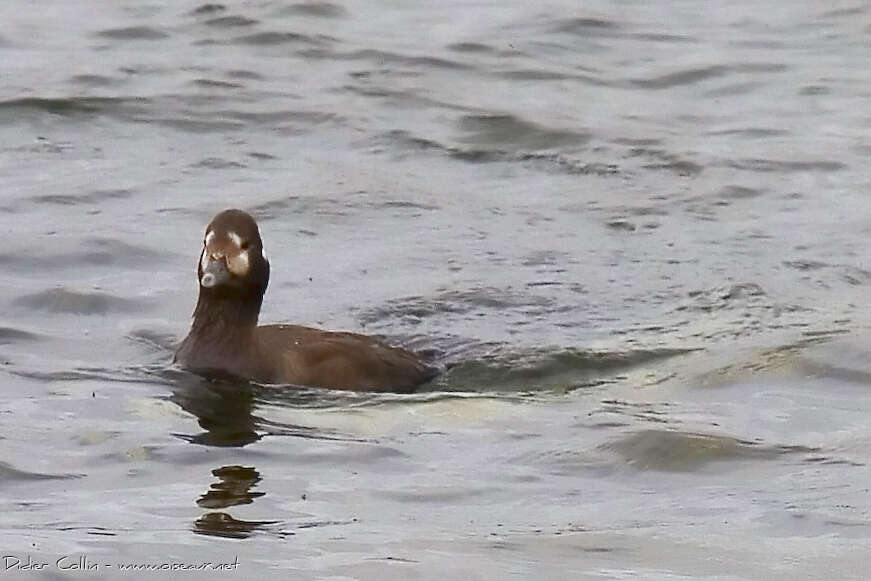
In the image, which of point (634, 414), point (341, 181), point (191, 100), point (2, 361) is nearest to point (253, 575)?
point (634, 414)

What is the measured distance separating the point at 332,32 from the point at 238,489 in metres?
12.3

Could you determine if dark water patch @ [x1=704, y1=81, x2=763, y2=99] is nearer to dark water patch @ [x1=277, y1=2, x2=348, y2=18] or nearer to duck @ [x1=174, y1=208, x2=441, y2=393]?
dark water patch @ [x1=277, y1=2, x2=348, y2=18]

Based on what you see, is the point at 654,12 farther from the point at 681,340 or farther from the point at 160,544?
the point at 160,544

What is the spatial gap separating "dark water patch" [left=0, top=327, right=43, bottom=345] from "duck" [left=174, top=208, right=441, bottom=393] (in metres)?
0.88

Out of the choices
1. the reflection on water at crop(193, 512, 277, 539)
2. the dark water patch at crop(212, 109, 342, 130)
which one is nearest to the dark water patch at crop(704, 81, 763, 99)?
the dark water patch at crop(212, 109, 342, 130)

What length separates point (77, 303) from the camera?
11906mm

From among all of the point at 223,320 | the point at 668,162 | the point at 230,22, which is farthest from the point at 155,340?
the point at 230,22

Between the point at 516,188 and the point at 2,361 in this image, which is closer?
the point at 2,361

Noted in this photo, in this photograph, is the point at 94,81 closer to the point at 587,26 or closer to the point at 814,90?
the point at 587,26

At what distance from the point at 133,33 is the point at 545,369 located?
32.9 ft

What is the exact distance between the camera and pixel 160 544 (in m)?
7.27

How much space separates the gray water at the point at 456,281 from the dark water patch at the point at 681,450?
0.08 ft

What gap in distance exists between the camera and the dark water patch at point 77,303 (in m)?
11.8

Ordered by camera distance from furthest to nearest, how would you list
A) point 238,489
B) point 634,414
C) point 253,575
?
1. point 634,414
2. point 238,489
3. point 253,575
